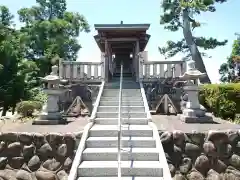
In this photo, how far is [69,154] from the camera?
24.2ft

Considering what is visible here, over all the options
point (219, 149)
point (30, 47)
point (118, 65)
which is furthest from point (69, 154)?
point (30, 47)

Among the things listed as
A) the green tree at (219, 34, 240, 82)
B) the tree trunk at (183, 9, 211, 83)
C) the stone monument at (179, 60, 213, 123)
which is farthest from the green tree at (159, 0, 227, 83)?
the stone monument at (179, 60, 213, 123)

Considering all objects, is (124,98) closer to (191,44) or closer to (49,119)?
(49,119)

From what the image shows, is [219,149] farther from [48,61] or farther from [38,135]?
[48,61]

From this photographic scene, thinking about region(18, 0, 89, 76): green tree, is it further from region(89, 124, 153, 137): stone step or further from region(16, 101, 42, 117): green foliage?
region(89, 124, 153, 137): stone step

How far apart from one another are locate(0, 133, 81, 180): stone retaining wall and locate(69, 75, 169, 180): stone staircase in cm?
73

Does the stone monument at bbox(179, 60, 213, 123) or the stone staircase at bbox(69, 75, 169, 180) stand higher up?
the stone monument at bbox(179, 60, 213, 123)

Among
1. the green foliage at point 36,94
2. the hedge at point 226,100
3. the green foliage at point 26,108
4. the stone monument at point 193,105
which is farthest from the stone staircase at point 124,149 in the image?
the green foliage at point 36,94

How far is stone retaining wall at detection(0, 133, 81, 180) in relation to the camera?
734 cm

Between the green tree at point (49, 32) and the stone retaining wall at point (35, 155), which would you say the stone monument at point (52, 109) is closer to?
the stone retaining wall at point (35, 155)

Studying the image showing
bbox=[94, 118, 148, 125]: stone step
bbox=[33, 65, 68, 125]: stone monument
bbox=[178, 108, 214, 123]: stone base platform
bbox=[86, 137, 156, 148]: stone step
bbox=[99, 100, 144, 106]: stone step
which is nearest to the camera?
bbox=[86, 137, 156, 148]: stone step

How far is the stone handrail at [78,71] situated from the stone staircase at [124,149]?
350 centimetres

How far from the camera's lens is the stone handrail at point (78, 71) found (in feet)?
43.2

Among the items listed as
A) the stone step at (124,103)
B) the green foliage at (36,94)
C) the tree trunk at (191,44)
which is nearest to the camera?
the stone step at (124,103)
